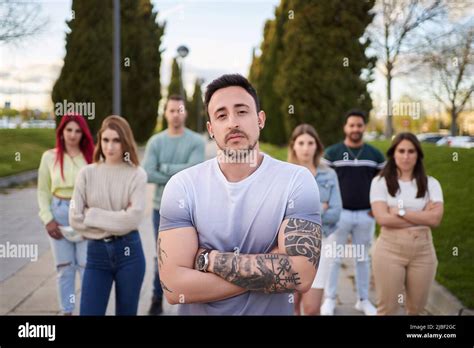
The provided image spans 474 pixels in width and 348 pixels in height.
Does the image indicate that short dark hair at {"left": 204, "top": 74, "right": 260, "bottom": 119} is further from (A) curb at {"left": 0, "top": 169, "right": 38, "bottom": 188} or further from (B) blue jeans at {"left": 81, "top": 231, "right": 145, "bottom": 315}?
(A) curb at {"left": 0, "top": 169, "right": 38, "bottom": 188}

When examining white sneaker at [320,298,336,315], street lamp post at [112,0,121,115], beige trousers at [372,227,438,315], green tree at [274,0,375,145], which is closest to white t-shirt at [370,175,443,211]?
beige trousers at [372,227,438,315]

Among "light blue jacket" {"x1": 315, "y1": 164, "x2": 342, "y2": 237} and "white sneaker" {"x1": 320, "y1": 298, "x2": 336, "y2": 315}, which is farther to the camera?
"white sneaker" {"x1": 320, "y1": 298, "x2": 336, "y2": 315}

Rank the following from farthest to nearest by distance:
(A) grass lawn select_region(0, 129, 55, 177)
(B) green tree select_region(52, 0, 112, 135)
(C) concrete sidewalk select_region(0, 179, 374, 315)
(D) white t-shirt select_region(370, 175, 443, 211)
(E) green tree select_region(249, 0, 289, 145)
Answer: (E) green tree select_region(249, 0, 289, 145)
(B) green tree select_region(52, 0, 112, 135)
(C) concrete sidewalk select_region(0, 179, 374, 315)
(A) grass lawn select_region(0, 129, 55, 177)
(D) white t-shirt select_region(370, 175, 443, 211)

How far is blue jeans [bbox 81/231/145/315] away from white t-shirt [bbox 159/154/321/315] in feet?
5.18

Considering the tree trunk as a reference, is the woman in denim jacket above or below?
below

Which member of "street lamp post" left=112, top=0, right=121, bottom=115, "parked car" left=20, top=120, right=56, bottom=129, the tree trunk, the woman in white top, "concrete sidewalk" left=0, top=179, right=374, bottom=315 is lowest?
"concrete sidewalk" left=0, top=179, right=374, bottom=315

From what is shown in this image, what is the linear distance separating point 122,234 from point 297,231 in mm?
1774

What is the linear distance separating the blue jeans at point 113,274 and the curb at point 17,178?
4.26 ft

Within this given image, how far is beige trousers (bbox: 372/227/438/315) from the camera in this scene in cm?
345

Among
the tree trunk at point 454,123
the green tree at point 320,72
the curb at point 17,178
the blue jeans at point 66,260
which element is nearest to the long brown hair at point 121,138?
the blue jeans at point 66,260

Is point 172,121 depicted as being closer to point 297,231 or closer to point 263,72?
point 297,231

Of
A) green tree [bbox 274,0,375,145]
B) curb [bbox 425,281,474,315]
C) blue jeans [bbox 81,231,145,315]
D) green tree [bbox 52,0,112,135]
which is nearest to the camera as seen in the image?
blue jeans [bbox 81,231,145,315]

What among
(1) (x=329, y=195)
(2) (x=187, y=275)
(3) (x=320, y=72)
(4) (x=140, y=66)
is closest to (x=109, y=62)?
(4) (x=140, y=66)
